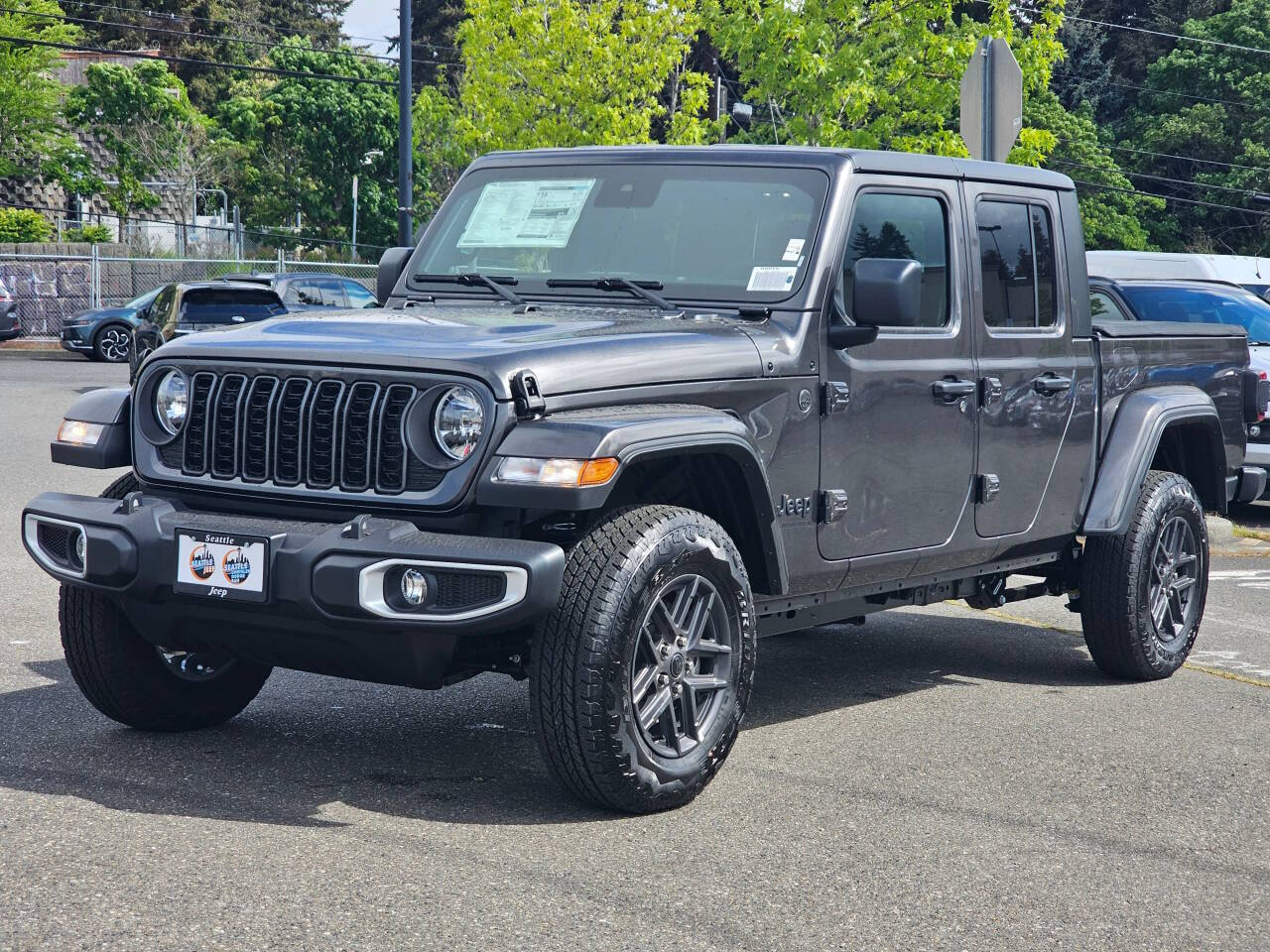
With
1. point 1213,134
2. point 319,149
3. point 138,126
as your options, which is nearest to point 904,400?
point 138,126

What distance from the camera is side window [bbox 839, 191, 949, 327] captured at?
19.1 ft

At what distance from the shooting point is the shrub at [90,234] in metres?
44.8

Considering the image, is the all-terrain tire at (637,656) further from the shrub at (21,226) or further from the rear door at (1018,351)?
the shrub at (21,226)

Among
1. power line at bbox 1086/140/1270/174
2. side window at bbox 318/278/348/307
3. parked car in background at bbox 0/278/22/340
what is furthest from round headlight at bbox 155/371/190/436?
power line at bbox 1086/140/1270/174

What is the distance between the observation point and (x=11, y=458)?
14.5 metres

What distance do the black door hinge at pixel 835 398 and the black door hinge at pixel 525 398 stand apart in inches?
50.5

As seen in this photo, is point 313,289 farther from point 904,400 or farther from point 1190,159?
point 1190,159

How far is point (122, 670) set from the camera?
17.7 feet

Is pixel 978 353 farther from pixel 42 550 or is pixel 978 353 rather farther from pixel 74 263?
pixel 74 263

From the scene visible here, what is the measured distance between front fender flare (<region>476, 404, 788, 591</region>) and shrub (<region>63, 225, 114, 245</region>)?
39786 mm

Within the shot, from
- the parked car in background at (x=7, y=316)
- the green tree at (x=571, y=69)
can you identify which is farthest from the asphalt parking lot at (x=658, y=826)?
the green tree at (x=571, y=69)

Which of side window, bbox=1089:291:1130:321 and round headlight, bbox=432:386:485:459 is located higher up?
round headlight, bbox=432:386:485:459

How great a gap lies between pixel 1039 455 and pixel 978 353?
22.9 inches

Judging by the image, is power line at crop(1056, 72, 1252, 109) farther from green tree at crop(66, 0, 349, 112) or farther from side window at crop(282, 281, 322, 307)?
side window at crop(282, 281, 322, 307)
